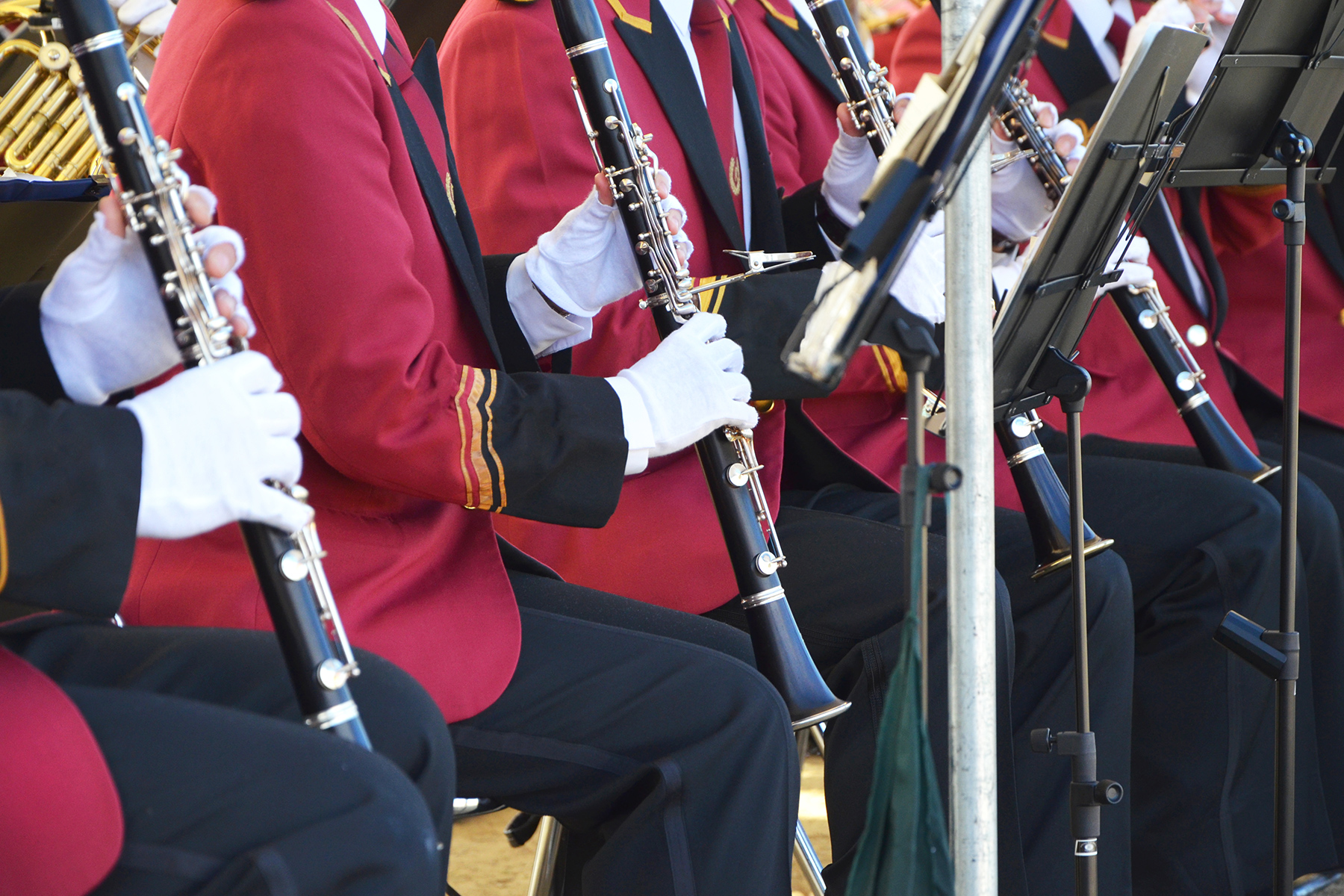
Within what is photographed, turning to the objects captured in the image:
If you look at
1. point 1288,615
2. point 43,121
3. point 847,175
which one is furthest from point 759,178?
point 43,121

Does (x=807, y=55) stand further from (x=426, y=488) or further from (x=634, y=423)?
(x=426, y=488)

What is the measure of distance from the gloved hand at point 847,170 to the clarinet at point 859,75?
0.02m

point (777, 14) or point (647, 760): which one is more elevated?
point (777, 14)

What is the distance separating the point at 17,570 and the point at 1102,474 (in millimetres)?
1538

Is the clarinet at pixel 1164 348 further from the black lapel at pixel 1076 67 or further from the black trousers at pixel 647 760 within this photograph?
the black trousers at pixel 647 760

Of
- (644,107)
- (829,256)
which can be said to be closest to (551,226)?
(644,107)

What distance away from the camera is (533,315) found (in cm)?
150

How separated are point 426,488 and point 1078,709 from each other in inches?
26.7

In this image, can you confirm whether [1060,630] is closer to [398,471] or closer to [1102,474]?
[1102,474]

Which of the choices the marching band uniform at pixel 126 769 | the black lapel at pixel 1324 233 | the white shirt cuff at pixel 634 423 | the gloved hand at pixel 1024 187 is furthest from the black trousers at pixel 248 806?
the black lapel at pixel 1324 233

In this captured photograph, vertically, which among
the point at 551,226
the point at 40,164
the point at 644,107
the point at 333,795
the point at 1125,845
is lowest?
the point at 1125,845

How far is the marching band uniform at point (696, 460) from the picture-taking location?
151 centimetres

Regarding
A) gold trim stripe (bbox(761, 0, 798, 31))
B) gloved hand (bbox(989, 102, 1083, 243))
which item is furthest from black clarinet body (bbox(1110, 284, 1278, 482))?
gold trim stripe (bbox(761, 0, 798, 31))

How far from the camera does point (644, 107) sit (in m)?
1.61
